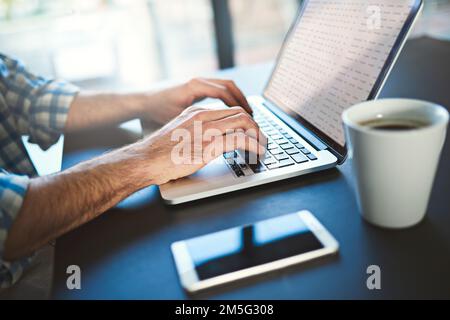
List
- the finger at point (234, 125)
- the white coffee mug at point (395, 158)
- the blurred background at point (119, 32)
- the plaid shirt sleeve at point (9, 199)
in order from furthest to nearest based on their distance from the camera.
A: the blurred background at point (119, 32)
the finger at point (234, 125)
the plaid shirt sleeve at point (9, 199)
the white coffee mug at point (395, 158)

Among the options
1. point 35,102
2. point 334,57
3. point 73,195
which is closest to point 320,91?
point 334,57

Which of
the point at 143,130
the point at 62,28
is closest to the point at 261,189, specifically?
the point at 143,130

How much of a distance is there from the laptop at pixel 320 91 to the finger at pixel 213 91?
2.4 inches

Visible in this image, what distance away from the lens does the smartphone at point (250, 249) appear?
439 millimetres

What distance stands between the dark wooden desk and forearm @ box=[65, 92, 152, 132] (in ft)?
1.14

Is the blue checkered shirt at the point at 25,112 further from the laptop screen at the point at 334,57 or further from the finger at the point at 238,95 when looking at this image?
the laptop screen at the point at 334,57

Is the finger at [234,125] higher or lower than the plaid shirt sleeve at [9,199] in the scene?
higher

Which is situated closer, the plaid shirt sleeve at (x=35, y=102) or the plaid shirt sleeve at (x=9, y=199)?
the plaid shirt sleeve at (x=9, y=199)

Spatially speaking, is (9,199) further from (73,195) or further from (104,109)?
(104,109)

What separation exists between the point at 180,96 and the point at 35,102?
337 mm

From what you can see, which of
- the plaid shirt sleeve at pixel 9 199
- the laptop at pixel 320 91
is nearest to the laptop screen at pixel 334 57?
the laptop at pixel 320 91

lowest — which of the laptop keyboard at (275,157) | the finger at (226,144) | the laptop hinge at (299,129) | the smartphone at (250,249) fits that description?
the smartphone at (250,249)

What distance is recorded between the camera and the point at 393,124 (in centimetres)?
49

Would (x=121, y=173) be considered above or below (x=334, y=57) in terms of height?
below
